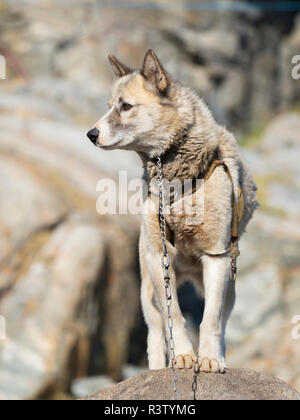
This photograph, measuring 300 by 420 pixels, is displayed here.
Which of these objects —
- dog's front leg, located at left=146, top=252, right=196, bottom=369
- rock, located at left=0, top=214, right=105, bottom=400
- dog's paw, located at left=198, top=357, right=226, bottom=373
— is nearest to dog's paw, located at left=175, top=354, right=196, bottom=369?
dog's front leg, located at left=146, top=252, right=196, bottom=369

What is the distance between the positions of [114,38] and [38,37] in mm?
2412

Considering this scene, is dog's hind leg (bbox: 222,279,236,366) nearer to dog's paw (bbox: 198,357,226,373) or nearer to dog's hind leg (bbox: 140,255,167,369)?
dog's hind leg (bbox: 140,255,167,369)

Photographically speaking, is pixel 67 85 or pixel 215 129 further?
pixel 67 85

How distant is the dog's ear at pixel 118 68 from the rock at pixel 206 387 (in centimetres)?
247

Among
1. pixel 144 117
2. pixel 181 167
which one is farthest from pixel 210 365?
pixel 144 117

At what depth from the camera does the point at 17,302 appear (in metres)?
9.14

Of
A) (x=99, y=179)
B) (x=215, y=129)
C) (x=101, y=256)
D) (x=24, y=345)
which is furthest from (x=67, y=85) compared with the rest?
(x=215, y=129)

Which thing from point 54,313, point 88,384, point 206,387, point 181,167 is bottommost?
point 206,387

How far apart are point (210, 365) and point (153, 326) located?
0.87 m

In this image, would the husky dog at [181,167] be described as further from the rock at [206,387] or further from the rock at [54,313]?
the rock at [54,313]

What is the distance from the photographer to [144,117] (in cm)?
484

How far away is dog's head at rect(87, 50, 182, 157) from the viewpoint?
4.79m

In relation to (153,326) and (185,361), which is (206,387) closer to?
(185,361)
